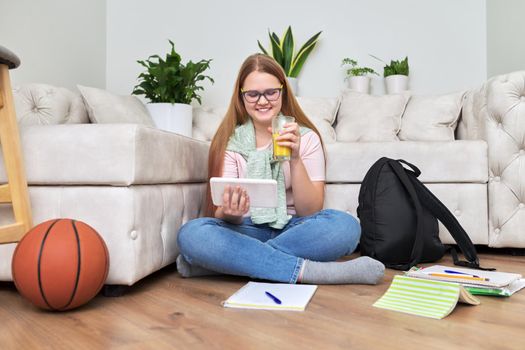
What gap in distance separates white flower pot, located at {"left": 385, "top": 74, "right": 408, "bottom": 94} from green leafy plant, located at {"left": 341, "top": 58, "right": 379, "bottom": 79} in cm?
13

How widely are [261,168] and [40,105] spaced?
1091mm

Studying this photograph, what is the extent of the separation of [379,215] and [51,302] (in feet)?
3.72

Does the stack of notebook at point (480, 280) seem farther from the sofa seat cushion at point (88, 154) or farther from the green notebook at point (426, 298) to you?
the sofa seat cushion at point (88, 154)

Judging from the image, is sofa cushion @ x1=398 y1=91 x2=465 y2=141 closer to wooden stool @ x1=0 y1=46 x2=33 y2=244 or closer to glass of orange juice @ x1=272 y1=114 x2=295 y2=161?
glass of orange juice @ x1=272 y1=114 x2=295 y2=161

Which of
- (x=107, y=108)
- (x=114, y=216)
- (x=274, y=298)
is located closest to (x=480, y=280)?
(x=274, y=298)

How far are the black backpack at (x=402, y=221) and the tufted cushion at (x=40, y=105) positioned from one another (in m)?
1.34

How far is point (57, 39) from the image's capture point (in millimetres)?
2494

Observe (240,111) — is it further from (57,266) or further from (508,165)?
(508,165)

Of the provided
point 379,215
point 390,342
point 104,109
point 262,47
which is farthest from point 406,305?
point 262,47

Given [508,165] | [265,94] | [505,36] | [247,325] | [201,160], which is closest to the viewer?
[247,325]

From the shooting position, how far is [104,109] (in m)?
2.09

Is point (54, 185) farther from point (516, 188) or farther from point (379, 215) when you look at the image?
point (516, 188)

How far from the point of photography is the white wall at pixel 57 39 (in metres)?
2.18

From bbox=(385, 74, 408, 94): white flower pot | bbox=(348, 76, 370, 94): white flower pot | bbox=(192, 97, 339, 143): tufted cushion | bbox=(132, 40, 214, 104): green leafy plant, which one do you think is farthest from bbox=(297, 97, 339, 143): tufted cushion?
bbox=(132, 40, 214, 104): green leafy plant
